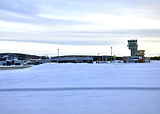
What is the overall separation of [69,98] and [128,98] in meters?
1.46

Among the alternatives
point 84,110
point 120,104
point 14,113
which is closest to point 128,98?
point 120,104

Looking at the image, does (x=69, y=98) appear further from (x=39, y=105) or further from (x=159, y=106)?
(x=159, y=106)

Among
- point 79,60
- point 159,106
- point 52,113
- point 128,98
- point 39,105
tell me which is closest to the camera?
point 52,113

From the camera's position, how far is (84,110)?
3.60m

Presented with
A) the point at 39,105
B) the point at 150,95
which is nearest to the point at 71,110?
the point at 39,105

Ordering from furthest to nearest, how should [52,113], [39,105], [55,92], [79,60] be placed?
[79,60]
[55,92]
[39,105]
[52,113]

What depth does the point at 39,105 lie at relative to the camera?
394cm

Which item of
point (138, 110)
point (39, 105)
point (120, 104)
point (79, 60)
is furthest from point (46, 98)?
point (79, 60)

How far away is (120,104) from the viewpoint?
154 inches

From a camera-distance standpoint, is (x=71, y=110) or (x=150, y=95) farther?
(x=150, y=95)

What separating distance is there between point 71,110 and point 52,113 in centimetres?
40

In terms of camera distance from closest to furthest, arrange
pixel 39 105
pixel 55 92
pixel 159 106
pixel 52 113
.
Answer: pixel 52 113 < pixel 159 106 < pixel 39 105 < pixel 55 92

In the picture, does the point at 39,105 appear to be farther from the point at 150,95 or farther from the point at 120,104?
the point at 150,95

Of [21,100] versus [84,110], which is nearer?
[84,110]
